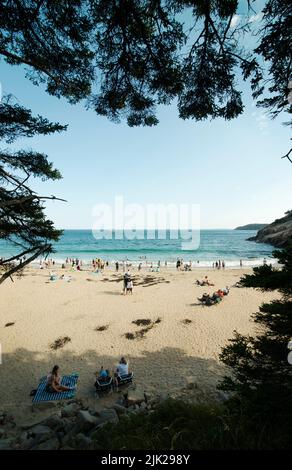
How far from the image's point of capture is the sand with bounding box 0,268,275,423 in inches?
307

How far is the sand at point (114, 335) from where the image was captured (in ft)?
25.6

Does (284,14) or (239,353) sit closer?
(284,14)

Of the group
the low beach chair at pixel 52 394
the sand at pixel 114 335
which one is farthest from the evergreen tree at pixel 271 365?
the low beach chair at pixel 52 394

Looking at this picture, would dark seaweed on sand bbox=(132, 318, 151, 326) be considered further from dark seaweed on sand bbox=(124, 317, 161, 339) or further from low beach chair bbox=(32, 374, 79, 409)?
low beach chair bbox=(32, 374, 79, 409)

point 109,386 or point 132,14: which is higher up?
point 132,14

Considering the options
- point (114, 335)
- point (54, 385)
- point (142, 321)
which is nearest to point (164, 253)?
point (142, 321)

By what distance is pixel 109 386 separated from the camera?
708cm

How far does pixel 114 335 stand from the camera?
1131cm

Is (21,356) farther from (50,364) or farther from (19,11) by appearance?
(19,11)

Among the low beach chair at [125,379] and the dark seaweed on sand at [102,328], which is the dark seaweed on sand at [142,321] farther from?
the low beach chair at [125,379]

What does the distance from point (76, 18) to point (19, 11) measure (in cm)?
88

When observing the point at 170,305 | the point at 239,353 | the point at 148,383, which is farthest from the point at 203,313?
the point at 239,353

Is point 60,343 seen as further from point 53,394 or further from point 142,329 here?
point 142,329
